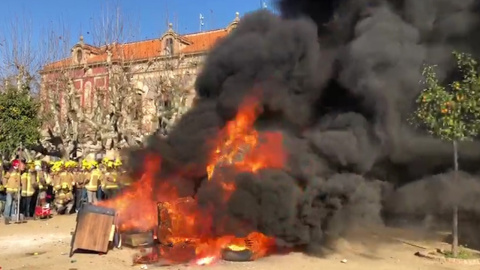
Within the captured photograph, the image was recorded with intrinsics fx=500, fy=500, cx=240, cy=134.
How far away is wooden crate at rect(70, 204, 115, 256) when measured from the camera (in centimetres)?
1174

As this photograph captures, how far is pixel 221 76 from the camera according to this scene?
13.0 metres

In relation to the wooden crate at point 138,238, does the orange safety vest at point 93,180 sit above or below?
above

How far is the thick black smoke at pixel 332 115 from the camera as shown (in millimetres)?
11508

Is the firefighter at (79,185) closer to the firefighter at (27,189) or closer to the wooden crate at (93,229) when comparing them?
the firefighter at (27,189)

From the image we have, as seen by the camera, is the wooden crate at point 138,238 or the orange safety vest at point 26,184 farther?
the orange safety vest at point 26,184

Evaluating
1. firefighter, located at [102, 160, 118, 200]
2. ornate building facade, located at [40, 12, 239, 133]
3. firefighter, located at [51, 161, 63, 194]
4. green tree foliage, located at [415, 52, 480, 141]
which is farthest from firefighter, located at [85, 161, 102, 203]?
green tree foliage, located at [415, 52, 480, 141]

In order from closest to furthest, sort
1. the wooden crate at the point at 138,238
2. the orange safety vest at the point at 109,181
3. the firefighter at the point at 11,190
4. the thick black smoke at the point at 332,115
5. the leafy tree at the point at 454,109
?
the thick black smoke at the point at 332,115, the leafy tree at the point at 454,109, the wooden crate at the point at 138,238, the firefighter at the point at 11,190, the orange safety vest at the point at 109,181

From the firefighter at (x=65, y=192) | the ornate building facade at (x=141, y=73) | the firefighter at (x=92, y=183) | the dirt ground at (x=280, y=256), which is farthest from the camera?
the ornate building facade at (x=141, y=73)

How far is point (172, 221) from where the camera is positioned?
464 inches

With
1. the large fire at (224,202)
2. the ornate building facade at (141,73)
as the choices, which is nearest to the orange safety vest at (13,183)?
the large fire at (224,202)

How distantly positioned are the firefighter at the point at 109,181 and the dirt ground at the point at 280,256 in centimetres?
250

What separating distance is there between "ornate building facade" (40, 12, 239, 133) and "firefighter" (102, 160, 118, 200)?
7506 mm

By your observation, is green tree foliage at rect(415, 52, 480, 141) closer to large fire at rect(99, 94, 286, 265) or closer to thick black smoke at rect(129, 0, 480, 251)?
thick black smoke at rect(129, 0, 480, 251)

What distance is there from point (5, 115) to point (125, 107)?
861cm
